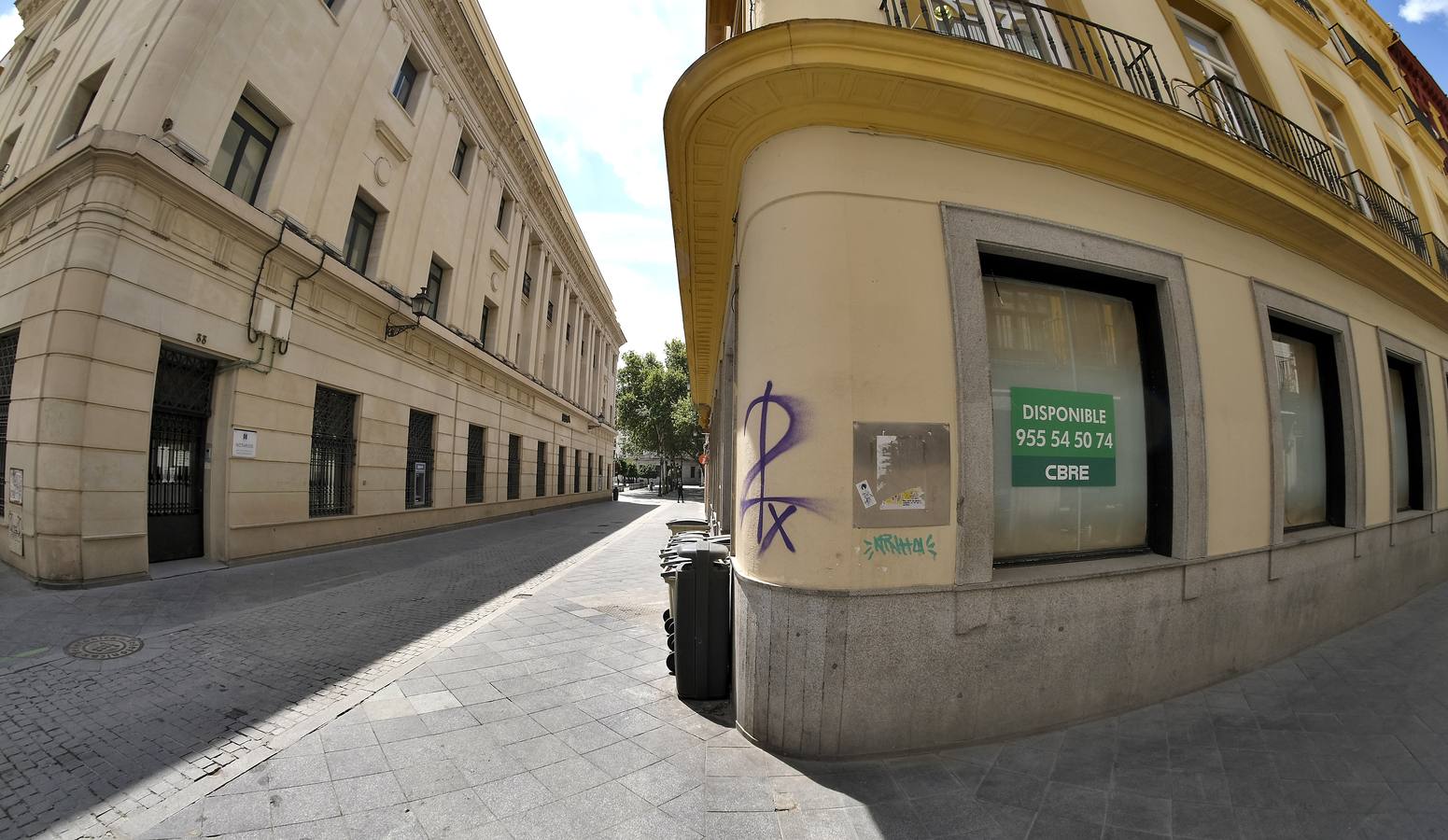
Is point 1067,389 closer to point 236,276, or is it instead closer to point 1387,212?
point 1387,212

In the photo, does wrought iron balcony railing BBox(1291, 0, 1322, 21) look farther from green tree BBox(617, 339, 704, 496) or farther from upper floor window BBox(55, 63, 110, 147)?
green tree BBox(617, 339, 704, 496)

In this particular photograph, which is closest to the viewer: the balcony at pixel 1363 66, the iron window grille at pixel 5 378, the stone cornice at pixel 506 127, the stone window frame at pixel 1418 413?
the stone window frame at pixel 1418 413

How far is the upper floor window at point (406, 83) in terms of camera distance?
39.9 ft

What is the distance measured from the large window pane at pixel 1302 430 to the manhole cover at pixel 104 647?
37.5 ft

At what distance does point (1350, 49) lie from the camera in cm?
863

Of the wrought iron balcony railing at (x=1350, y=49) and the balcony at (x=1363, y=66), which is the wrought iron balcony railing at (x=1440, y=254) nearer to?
the balcony at (x=1363, y=66)

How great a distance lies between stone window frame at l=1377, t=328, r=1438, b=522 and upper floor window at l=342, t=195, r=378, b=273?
680 inches

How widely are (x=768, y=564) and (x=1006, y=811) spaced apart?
170cm

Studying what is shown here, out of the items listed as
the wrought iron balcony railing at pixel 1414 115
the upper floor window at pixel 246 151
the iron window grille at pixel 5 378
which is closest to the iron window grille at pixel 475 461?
the upper floor window at pixel 246 151

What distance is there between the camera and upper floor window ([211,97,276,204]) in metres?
8.09

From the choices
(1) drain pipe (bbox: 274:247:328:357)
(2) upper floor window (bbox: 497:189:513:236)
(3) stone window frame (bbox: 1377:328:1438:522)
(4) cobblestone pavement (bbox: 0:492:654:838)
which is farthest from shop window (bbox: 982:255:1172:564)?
(2) upper floor window (bbox: 497:189:513:236)

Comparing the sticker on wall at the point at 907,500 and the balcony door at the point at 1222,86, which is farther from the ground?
the balcony door at the point at 1222,86

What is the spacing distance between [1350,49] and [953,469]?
13015 millimetres

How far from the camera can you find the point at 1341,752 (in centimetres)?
302
